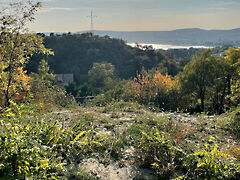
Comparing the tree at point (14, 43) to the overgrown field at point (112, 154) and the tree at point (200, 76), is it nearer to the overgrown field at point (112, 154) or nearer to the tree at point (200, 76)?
the overgrown field at point (112, 154)

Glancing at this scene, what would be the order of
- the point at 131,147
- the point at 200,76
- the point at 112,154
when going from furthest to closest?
the point at 200,76 → the point at 131,147 → the point at 112,154

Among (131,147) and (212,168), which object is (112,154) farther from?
(212,168)

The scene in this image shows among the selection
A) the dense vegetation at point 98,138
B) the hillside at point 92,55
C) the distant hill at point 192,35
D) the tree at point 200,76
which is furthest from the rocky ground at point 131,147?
the distant hill at point 192,35

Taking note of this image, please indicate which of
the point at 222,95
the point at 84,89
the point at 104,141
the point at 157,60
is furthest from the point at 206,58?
the point at 157,60

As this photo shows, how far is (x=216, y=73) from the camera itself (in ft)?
67.6

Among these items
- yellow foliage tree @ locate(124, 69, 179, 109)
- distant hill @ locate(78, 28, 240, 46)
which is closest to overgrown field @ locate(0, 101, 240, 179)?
yellow foliage tree @ locate(124, 69, 179, 109)

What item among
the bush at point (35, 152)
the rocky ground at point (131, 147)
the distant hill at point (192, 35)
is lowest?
the rocky ground at point (131, 147)

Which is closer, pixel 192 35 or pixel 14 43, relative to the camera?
pixel 14 43

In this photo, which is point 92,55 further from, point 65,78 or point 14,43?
point 14,43

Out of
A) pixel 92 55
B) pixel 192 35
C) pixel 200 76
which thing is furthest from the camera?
pixel 192 35

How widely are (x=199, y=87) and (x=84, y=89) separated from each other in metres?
14.9

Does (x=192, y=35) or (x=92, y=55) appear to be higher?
(x=192, y=35)

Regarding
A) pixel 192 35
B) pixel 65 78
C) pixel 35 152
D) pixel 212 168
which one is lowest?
pixel 65 78

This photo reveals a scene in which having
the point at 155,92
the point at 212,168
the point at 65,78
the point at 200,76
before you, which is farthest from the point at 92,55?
the point at 212,168
